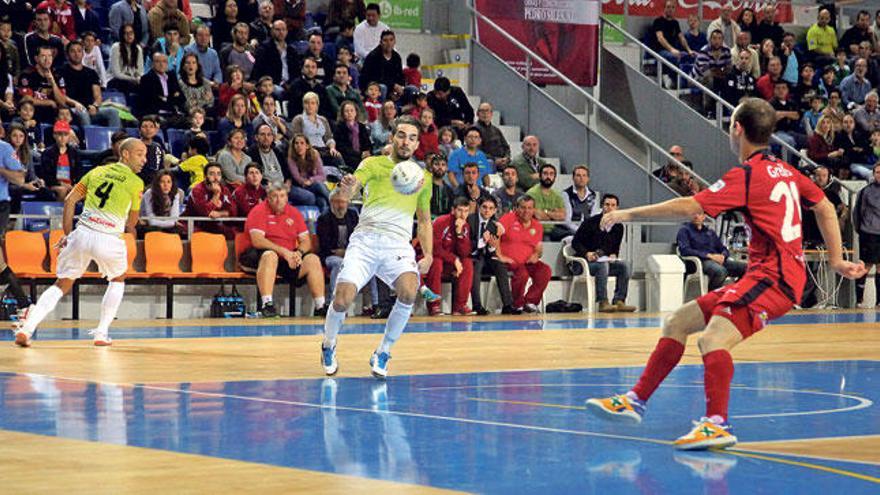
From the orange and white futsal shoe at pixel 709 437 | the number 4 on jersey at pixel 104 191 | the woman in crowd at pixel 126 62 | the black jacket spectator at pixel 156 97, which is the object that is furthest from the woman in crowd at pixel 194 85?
the orange and white futsal shoe at pixel 709 437

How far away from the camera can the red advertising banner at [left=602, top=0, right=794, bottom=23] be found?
3009cm

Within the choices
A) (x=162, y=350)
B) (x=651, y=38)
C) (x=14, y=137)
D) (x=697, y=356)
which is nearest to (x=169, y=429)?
(x=162, y=350)

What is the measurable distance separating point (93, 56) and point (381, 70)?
5.03m

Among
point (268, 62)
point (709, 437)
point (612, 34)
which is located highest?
point (612, 34)

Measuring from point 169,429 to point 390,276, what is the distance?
157 inches

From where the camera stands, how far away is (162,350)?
14.5 meters

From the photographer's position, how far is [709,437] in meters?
7.39

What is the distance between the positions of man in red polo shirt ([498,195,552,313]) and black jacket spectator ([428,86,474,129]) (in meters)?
2.75

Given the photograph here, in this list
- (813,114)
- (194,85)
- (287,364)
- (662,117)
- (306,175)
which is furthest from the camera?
(813,114)

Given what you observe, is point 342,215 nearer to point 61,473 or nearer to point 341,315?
point 341,315

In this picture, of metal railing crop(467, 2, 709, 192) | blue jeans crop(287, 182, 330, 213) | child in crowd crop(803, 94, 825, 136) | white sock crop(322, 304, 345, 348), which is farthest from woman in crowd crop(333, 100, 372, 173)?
white sock crop(322, 304, 345, 348)

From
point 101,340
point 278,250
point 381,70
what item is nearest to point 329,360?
point 101,340

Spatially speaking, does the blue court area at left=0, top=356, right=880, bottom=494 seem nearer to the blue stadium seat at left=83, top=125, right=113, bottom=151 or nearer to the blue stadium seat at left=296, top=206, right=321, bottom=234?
the blue stadium seat at left=296, top=206, right=321, bottom=234

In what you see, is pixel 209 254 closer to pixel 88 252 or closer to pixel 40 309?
pixel 88 252
